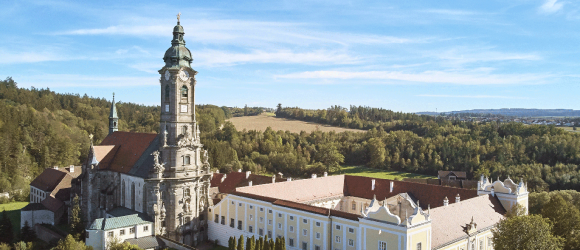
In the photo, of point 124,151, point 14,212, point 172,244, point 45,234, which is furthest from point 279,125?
point 172,244

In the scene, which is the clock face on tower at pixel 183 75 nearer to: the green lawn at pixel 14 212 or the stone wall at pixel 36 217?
the stone wall at pixel 36 217

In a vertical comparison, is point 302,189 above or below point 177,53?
below

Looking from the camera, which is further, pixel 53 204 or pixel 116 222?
pixel 53 204

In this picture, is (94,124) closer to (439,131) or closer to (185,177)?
(185,177)

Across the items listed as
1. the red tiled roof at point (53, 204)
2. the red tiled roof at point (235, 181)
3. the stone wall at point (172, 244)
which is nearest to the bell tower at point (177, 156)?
the stone wall at point (172, 244)

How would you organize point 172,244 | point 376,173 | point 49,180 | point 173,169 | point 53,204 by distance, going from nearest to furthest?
point 172,244 → point 173,169 → point 53,204 → point 49,180 → point 376,173

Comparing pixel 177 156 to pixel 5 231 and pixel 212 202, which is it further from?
pixel 5 231
